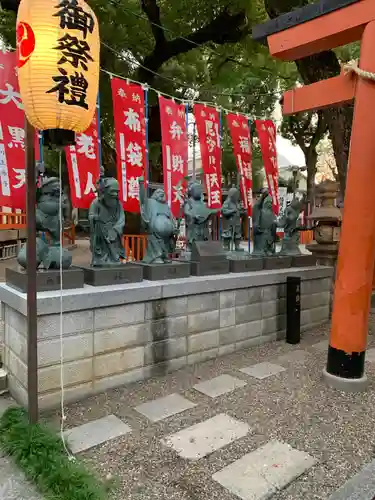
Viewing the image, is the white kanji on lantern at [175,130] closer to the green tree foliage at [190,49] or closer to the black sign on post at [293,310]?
the green tree foliage at [190,49]

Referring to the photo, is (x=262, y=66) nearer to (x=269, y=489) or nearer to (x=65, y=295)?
(x=65, y=295)

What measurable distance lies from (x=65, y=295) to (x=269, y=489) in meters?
2.66

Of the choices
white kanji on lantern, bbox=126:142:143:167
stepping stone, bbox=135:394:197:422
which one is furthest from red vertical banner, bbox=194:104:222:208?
stepping stone, bbox=135:394:197:422

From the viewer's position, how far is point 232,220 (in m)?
7.45

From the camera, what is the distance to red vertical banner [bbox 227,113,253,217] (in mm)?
8867

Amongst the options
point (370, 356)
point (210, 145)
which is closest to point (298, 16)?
point (210, 145)

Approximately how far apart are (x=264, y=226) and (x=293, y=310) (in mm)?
1777

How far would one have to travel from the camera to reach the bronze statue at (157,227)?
18.2 ft

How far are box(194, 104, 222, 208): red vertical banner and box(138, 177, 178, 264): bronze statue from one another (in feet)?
11.1

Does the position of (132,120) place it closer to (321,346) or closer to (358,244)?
(358,244)

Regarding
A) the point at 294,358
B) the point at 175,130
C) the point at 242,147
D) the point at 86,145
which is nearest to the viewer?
the point at 294,358

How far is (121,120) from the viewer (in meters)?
7.25

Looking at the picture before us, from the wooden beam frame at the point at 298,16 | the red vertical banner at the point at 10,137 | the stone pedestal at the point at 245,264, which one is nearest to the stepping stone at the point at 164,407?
the stone pedestal at the point at 245,264

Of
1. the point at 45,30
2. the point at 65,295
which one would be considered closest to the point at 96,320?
the point at 65,295
